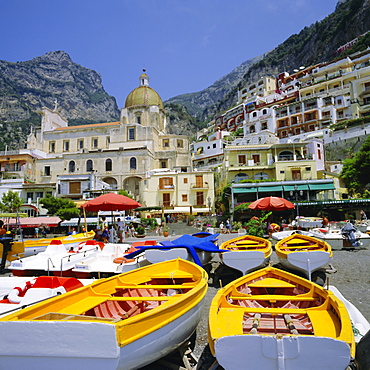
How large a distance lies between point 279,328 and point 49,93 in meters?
176

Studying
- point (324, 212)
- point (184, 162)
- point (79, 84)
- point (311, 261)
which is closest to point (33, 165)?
point (184, 162)

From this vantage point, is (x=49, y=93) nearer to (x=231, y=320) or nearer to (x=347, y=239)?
(x=347, y=239)

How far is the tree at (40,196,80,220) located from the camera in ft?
92.1

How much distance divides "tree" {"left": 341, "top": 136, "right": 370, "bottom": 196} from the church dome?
34665 millimetres

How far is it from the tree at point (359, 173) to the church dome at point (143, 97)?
34665 mm

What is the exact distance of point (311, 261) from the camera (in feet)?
25.3

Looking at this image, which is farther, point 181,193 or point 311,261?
point 181,193

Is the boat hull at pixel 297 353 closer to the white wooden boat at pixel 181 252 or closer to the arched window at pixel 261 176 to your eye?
the white wooden boat at pixel 181 252

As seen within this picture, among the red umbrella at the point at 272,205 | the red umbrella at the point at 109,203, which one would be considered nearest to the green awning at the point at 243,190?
the red umbrella at the point at 272,205

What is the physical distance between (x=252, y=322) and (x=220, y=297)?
584 mm

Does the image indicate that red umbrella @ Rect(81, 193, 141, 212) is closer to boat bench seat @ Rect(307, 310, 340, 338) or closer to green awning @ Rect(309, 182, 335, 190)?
boat bench seat @ Rect(307, 310, 340, 338)

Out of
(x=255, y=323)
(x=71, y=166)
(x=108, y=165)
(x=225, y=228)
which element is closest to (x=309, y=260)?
(x=255, y=323)

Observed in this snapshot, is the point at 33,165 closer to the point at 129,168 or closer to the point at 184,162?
the point at 129,168

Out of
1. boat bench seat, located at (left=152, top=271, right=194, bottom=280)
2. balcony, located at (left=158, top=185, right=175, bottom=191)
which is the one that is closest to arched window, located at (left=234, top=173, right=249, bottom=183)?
balcony, located at (left=158, top=185, right=175, bottom=191)
